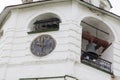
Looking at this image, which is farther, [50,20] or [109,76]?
[50,20]

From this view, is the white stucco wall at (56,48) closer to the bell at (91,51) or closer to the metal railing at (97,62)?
the metal railing at (97,62)

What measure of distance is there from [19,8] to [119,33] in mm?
4427

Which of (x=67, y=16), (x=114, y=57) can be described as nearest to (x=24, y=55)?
(x=67, y=16)

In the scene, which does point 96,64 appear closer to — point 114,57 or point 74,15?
point 114,57

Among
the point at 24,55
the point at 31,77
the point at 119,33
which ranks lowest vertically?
the point at 31,77

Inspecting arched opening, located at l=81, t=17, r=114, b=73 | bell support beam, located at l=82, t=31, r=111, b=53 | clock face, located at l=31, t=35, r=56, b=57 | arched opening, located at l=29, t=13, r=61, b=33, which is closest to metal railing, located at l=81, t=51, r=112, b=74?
arched opening, located at l=81, t=17, r=114, b=73

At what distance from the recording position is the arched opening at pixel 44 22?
60.4 ft

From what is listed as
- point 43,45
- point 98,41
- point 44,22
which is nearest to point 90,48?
point 98,41

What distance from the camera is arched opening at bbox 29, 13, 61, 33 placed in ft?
60.4

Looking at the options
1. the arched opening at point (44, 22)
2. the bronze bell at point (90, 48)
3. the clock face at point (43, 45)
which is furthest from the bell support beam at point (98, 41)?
the clock face at point (43, 45)

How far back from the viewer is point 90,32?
1933cm

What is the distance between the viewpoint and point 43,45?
688 inches

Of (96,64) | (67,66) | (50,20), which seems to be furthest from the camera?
(50,20)

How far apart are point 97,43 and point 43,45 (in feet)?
8.30
